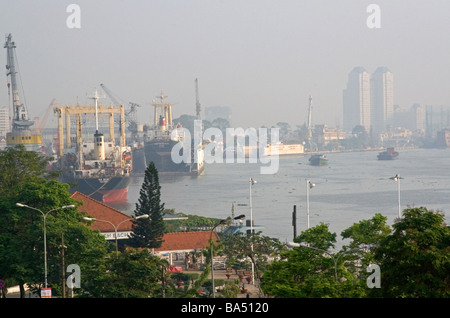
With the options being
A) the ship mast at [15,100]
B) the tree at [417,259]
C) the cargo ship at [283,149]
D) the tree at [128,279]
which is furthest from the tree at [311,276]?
the cargo ship at [283,149]

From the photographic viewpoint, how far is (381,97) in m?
159

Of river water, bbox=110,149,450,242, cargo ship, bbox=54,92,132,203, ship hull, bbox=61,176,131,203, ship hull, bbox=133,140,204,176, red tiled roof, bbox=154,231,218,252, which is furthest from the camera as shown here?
ship hull, bbox=133,140,204,176

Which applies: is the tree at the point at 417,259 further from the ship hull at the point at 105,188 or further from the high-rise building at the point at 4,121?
the high-rise building at the point at 4,121

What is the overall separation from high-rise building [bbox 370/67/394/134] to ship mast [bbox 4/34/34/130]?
341ft

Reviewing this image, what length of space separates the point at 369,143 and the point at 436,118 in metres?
57.6

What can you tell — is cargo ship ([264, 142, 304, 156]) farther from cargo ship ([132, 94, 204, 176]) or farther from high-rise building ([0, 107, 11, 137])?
high-rise building ([0, 107, 11, 137])

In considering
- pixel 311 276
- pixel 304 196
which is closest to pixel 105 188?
pixel 304 196

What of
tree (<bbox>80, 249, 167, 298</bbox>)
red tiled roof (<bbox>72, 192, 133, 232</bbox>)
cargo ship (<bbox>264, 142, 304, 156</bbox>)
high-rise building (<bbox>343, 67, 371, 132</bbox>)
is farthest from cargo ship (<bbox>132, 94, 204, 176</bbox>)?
high-rise building (<bbox>343, 67, 371, 132</bbox>)

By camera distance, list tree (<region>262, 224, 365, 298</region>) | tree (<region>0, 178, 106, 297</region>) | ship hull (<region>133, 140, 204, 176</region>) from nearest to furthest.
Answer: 1. tree (<region>262, 224, 365, 298</region>)
2. tree (<region>0, 178, 106, 297</region>)
3. ship hull (<region>133, 140, 204, 176</region>)

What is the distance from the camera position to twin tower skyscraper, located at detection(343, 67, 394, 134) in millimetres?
157125

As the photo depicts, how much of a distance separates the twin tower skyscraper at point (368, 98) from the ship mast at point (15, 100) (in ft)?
327
